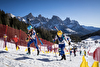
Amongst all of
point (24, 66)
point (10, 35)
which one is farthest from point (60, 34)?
point (10, 35)

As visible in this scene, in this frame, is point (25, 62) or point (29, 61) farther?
point (29, 61)

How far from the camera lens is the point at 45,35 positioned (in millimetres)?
55938

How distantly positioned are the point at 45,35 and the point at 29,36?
166ft

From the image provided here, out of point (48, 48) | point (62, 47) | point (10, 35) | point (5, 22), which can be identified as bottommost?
point (48, 48)

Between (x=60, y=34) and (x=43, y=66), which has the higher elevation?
(x=60, y=34)

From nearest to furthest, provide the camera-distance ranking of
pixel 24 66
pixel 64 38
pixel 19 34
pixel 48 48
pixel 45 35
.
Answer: pixel 24 66 < pixel 64 38 < pixel 19 34 < pixel 48 48 < pixel 45 35

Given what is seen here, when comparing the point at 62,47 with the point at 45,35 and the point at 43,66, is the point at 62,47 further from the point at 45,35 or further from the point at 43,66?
the point at 45,35

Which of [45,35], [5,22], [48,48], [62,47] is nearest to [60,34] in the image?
[62,47]

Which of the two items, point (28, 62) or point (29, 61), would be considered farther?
point (29, 61)

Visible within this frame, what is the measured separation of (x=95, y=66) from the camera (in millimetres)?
2092

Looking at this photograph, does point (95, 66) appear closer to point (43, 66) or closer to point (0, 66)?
point (43, 66)

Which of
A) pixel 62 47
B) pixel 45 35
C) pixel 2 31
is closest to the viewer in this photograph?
pixel 62 47

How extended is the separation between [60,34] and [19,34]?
804 centimetres

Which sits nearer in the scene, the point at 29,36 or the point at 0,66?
the point at 0,66
